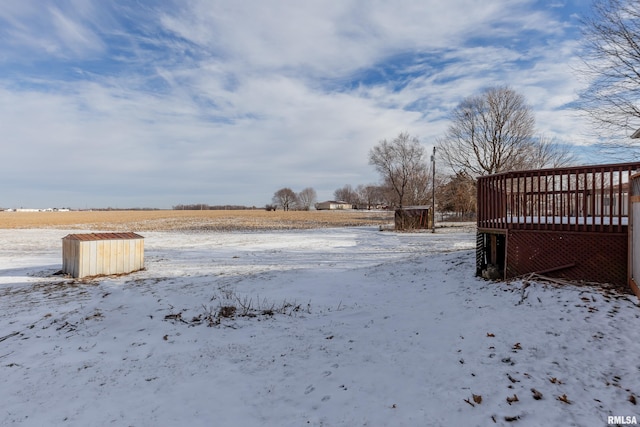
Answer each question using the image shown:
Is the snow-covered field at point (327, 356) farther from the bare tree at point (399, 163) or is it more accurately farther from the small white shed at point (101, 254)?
the bare tree at point (399, 163)

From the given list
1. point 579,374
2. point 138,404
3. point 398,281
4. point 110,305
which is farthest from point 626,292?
point 110,305

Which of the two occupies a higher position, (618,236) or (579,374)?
(618,236)

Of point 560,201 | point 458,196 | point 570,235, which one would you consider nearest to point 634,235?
point 570,235

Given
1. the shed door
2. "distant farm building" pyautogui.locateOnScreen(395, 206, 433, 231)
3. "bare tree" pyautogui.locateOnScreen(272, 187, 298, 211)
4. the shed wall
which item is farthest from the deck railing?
"bare tree" pyautogui.locateOnScreen(272, 187, 298, 211)

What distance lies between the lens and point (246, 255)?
594 inches

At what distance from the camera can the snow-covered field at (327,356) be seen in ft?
11.7

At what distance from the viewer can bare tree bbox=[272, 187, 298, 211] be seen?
4680 inches

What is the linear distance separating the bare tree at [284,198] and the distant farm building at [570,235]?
362 feet

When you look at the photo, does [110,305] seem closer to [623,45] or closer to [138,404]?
[138,404]

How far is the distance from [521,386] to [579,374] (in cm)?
69

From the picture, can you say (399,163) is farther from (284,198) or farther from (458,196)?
(284,198)

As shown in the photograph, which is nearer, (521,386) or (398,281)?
(521,386)

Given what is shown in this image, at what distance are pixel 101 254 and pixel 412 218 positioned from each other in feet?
78.9

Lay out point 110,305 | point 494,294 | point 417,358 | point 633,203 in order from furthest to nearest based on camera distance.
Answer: point 110,305, point 494,294, point 633,203, point 417,358
